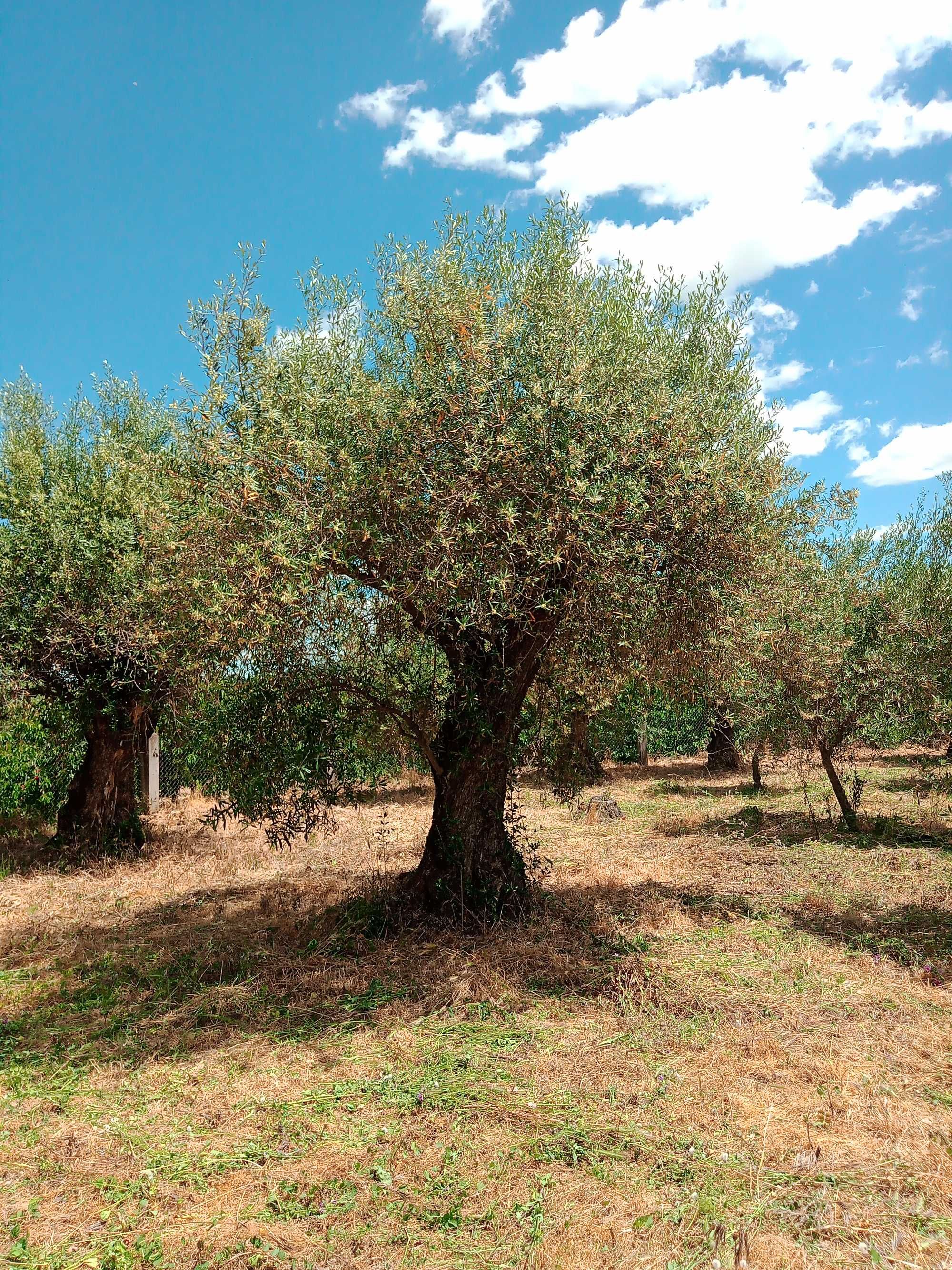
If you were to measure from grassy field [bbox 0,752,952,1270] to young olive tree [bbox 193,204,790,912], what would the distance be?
289 centimetres

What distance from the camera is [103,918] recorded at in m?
11.1

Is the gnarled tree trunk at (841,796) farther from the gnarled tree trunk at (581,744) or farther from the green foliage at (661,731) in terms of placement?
the green foliage at (661,731)

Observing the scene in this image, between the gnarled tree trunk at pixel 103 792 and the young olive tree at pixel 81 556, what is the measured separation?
1.18 ft

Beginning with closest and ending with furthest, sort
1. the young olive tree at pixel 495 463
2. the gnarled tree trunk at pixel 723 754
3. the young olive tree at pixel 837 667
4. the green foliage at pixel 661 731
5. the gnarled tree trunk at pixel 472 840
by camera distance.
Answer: the young olive tree at pixel 495 463, the gnarled tree trunk at pixel 472 840, the young olive tree at pixel 837 667, the gnarled tree trunk at pixel 723 754, the green foliage at pixel 661 731

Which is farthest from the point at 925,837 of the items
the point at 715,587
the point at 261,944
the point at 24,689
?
the point at 24,689

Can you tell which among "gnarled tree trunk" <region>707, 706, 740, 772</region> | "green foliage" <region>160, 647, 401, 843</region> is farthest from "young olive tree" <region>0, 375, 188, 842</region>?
"gnarled tree trunk" <region>707, 706, 740, 772</region>

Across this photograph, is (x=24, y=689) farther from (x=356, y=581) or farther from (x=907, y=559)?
(x=907, y=559)

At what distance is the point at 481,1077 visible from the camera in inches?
245

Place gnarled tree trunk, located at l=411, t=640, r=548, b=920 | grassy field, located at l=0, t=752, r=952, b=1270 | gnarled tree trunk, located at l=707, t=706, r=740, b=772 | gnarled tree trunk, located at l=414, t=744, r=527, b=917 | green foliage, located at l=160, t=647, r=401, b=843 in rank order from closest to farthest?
grassy field, located at l=0, t=752, r=952, b=1270
green foliage, located at l=160, t=647, r=401, b=843
gnarled tree trunk, located at l=411, t=640, r=548, b=920
gnarled tree trunk, located at l=414, t=744, r=527, b=917
gnarled tree trunk, located at l=707, t=706, r=740, b=772

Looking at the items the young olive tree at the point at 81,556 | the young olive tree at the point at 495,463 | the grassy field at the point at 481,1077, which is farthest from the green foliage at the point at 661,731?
the young olive tree at the point at 495,463

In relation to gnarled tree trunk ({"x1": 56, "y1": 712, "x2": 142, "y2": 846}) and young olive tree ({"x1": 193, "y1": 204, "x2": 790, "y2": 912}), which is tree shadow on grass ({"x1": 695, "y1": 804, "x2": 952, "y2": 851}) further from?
gnarled tree trunk ({"x1": 56, "y1": 712, "x2": 142, "y2": 846})

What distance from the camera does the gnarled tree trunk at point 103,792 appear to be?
570 inches

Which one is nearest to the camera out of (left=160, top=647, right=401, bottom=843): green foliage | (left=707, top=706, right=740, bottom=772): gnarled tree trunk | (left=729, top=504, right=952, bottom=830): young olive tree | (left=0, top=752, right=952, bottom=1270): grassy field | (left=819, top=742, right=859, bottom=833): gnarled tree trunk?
(left=0, top=752, right=952, bottom=1270): grassy field

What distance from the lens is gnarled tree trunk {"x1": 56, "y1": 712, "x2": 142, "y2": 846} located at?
14.5 m
